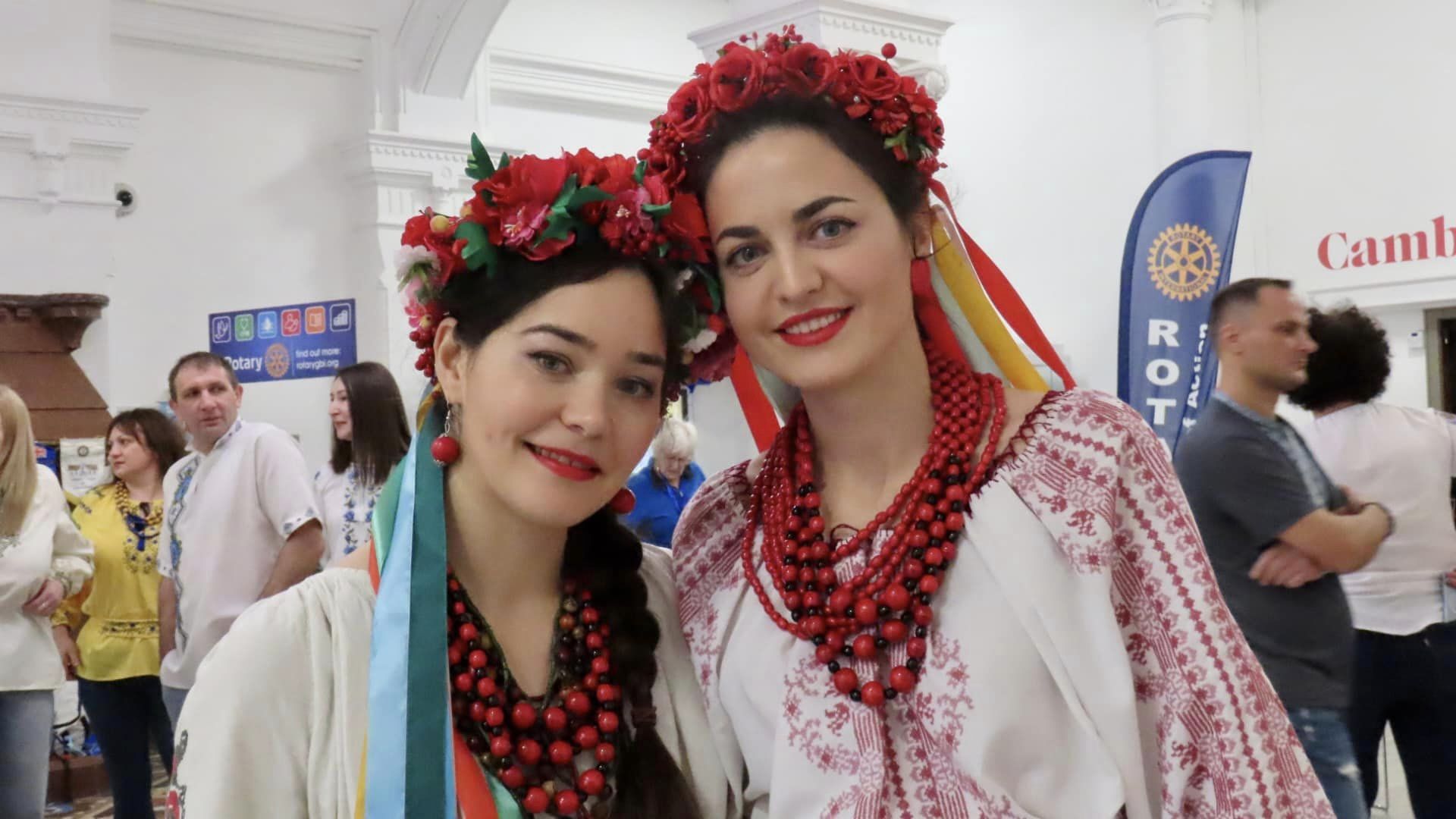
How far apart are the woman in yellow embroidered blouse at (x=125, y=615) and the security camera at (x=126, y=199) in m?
2.66

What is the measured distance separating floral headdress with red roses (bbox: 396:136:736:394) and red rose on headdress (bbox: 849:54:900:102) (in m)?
0.25

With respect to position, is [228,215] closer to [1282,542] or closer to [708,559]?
[1282,542]

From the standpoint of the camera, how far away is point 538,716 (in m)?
1.63

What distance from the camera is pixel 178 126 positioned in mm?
7441

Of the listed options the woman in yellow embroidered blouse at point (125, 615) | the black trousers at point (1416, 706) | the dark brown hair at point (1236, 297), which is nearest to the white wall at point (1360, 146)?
the black trousers at point (1416, 706)

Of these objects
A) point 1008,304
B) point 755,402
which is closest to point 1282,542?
point 1008,304

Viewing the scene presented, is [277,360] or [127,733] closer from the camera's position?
[127,733]

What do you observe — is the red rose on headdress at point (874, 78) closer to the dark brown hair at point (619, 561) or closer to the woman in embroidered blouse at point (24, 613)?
the dark brown hair at point (619, 561)

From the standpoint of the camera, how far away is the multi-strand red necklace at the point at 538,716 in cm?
158

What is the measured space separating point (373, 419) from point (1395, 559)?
2884 millimetres

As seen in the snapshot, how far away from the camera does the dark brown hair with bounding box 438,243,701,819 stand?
1.61 m

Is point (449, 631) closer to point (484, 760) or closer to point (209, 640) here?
point (484, 760)

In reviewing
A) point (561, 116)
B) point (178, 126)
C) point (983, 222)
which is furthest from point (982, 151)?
point (178, 126)

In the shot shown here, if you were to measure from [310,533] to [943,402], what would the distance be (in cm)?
273
